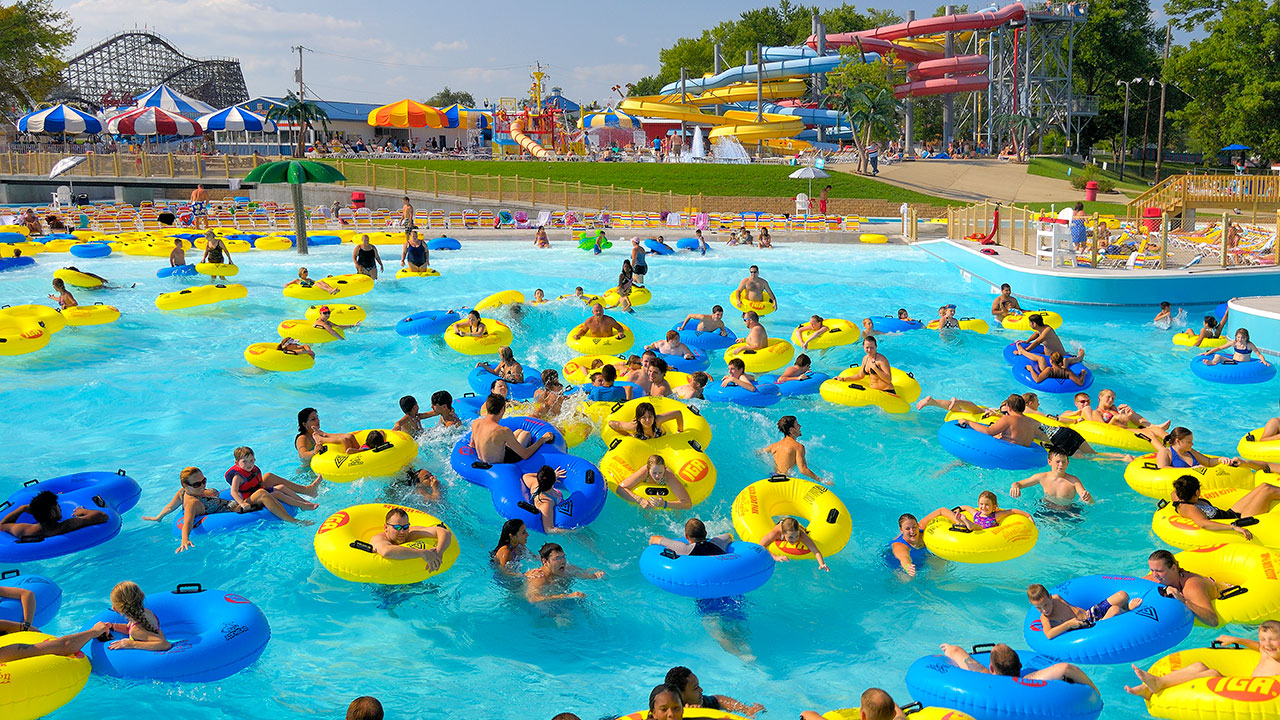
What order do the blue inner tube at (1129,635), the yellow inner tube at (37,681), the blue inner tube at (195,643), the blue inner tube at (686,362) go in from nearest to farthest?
the yellow inner tube at (37,681) < the blue inner tube at (195,643) < the blue inner tube at (1129,635) < the blue inner tube at (686,362)

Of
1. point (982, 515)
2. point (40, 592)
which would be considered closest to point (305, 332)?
point (40, 592)

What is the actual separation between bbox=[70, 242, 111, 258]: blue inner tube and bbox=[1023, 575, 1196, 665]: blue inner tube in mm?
23187

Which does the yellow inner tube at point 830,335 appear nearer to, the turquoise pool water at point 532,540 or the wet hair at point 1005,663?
the turquoise pool water at point 532,540

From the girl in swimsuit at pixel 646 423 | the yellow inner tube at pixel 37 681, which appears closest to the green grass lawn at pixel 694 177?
the girl in swimsuit at pixel 646 423

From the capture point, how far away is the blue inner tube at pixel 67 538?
7.15m

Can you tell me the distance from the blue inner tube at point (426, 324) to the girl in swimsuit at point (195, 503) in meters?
6.94

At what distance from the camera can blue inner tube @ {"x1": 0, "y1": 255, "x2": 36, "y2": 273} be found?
20578mm

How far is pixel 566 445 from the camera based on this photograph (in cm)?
948

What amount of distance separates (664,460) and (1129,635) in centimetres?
415

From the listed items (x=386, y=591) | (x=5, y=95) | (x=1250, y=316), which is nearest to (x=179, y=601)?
(x=386, y=591)

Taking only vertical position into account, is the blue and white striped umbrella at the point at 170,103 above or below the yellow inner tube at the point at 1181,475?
above

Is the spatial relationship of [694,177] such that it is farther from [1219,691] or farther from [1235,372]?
[1219,691]

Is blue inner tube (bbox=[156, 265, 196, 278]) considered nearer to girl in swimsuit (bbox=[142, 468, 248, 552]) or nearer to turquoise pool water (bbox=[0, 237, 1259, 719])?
turquoise pool water (bbox=[0, 237, 1259, 719])

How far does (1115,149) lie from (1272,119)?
25076 millimetres
